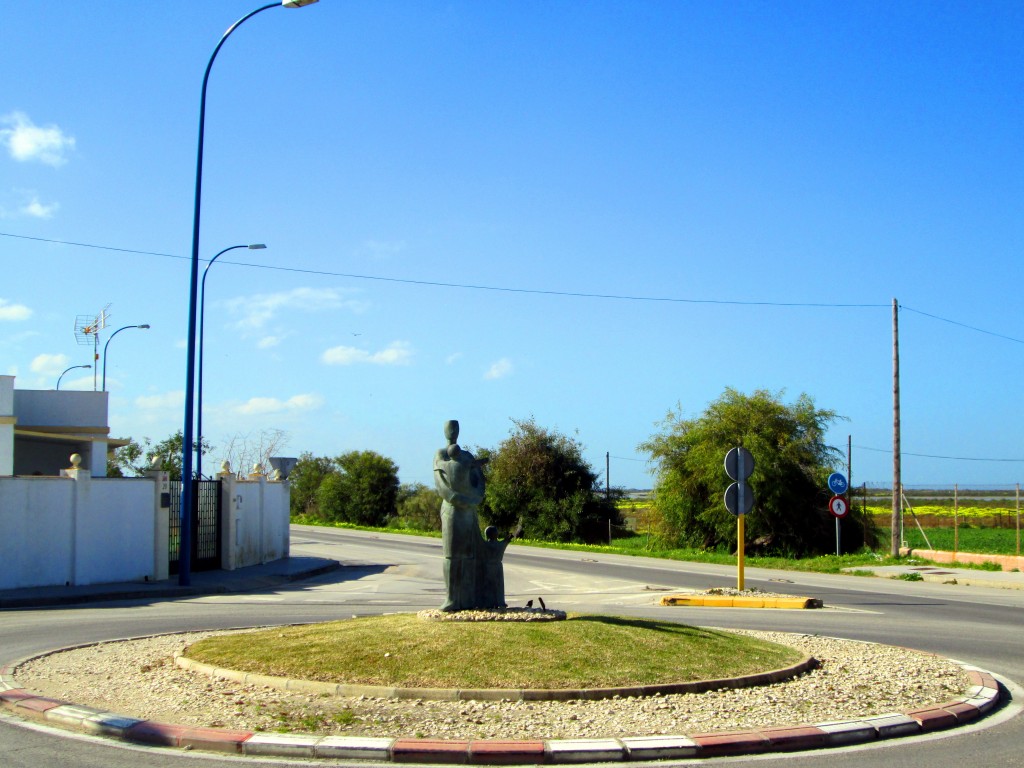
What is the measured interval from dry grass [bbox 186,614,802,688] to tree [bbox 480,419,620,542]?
41.0 meters

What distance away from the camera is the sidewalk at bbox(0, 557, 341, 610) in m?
18.7

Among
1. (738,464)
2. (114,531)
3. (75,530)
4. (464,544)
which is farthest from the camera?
(114,531)

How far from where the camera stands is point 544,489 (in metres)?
52.4

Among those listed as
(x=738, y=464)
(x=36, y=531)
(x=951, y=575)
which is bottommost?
(x=951, y=575)

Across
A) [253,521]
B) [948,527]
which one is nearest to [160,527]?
[253,521]

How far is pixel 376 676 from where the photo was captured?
28.6 ft

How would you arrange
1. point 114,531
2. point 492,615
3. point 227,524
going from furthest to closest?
point 227,524 < point 114,531 < point 492,615

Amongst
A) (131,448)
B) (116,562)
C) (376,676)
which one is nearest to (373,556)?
(116,562)

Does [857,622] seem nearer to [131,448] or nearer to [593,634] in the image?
[593,634]

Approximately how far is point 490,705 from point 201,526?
60.6ft

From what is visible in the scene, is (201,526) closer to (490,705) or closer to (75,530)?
(75,530)

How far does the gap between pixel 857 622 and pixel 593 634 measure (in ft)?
24.2

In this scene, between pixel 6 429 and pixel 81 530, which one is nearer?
pixel 81 530

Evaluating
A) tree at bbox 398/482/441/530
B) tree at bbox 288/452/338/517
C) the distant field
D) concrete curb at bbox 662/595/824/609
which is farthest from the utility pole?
tree at bbox 288/452/338/517
